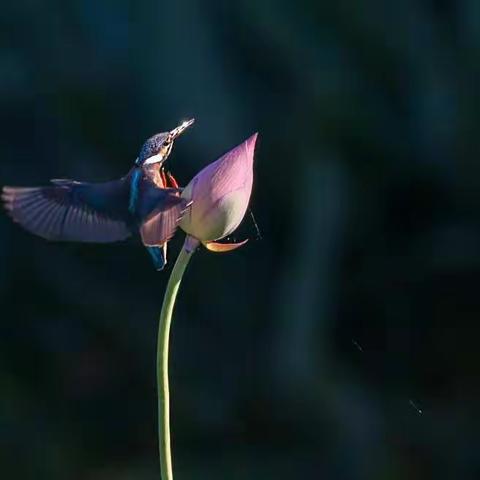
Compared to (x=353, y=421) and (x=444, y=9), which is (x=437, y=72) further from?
(x=353, y=421)

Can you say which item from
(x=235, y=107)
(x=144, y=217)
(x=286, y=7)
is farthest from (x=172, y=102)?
(x=144, y=217)

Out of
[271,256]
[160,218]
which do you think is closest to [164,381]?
[160,218]

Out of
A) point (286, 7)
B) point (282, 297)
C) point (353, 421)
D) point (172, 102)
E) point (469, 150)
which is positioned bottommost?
point (353, 421)

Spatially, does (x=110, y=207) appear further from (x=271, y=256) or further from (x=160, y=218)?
(x=271, y=256)

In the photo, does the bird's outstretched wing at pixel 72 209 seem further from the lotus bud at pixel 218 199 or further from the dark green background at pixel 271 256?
the dark green background at pixel 271 256

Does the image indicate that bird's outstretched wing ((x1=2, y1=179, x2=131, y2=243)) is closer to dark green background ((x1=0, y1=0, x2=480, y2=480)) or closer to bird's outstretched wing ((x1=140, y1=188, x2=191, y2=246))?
bird's outstretched wing ((x1=140, y1=188, x2=191, y2=246))

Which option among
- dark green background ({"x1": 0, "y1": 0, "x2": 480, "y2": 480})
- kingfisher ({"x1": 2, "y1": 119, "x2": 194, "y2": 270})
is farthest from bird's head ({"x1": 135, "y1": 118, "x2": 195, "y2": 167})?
dark green background ({"x1": 0, "y1": 0, "x2": 480, "y2": 480})

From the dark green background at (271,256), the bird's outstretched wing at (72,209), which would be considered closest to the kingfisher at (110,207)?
the bird's outstretched wing at (72,209)
